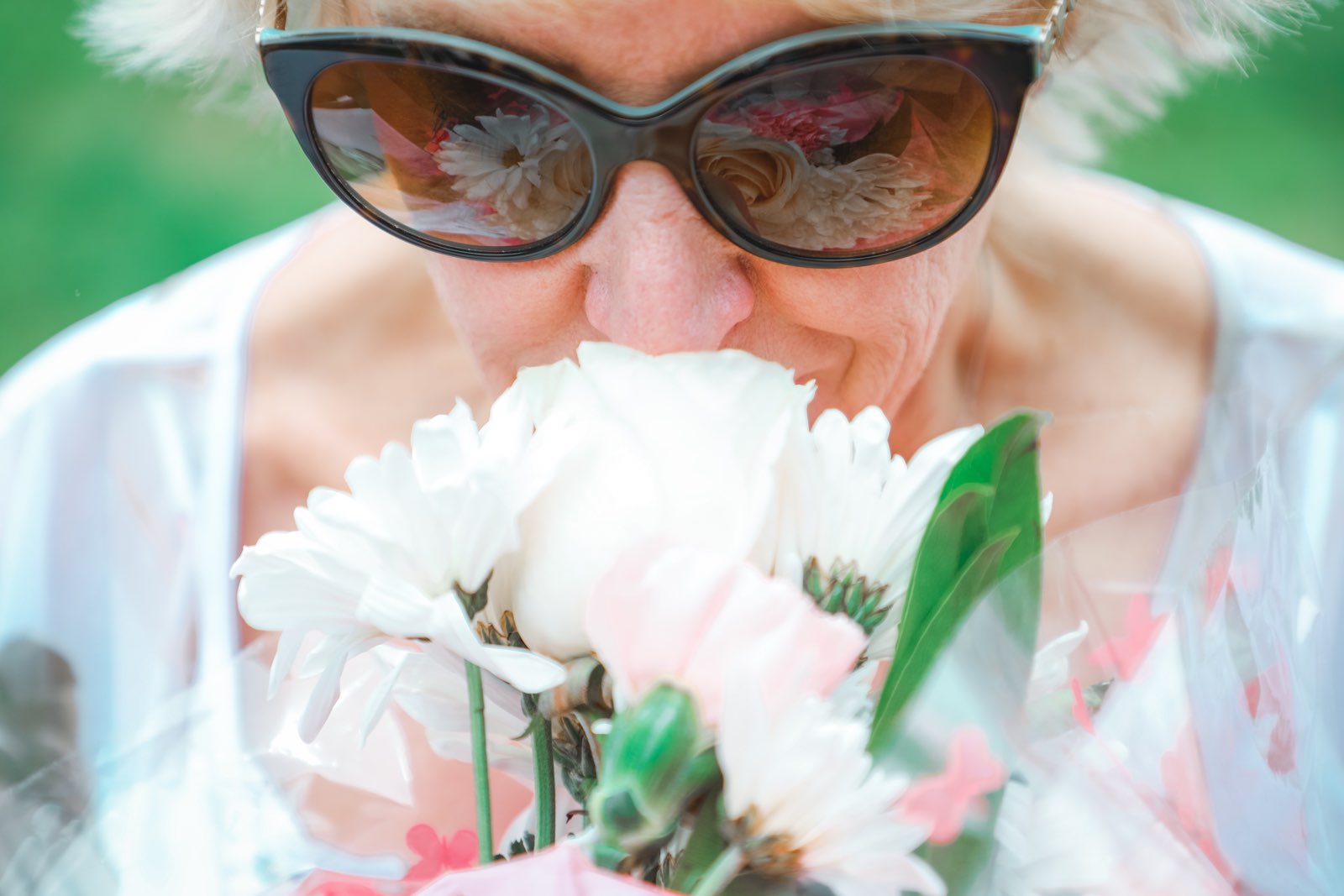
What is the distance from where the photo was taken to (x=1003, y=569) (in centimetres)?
54

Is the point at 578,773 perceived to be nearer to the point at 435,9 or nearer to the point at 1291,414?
the point at 435,9

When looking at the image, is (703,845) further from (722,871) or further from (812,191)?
(812,191)

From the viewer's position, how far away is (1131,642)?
0.57 m

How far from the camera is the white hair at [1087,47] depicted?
1.05 meters

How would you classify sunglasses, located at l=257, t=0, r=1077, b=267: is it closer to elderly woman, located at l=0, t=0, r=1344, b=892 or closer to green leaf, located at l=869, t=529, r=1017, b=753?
elderly woman, located at l=0, t=0, r=1344, b=892

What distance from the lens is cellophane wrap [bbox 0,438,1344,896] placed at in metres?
0.52

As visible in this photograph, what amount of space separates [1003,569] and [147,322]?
4.34 feet

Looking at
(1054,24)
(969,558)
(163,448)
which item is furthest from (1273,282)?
(163,448)

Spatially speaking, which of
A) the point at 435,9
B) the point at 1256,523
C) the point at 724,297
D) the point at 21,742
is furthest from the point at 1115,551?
the point at 21,742

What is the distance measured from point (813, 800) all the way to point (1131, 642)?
203mm

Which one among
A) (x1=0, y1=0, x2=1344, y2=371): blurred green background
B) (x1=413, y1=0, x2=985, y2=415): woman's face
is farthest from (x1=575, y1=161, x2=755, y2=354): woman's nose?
(x1=0, y1=0, x2=1344, y2=371): blurred green background

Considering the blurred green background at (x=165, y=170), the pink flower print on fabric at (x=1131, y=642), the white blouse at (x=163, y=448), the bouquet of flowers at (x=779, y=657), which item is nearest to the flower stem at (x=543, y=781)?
the bouquet of flowers at (x=779, y=657)

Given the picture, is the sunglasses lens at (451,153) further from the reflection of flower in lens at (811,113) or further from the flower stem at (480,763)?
the flower stem at (480,763)

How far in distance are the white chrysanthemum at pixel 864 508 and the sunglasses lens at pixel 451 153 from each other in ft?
1.13
